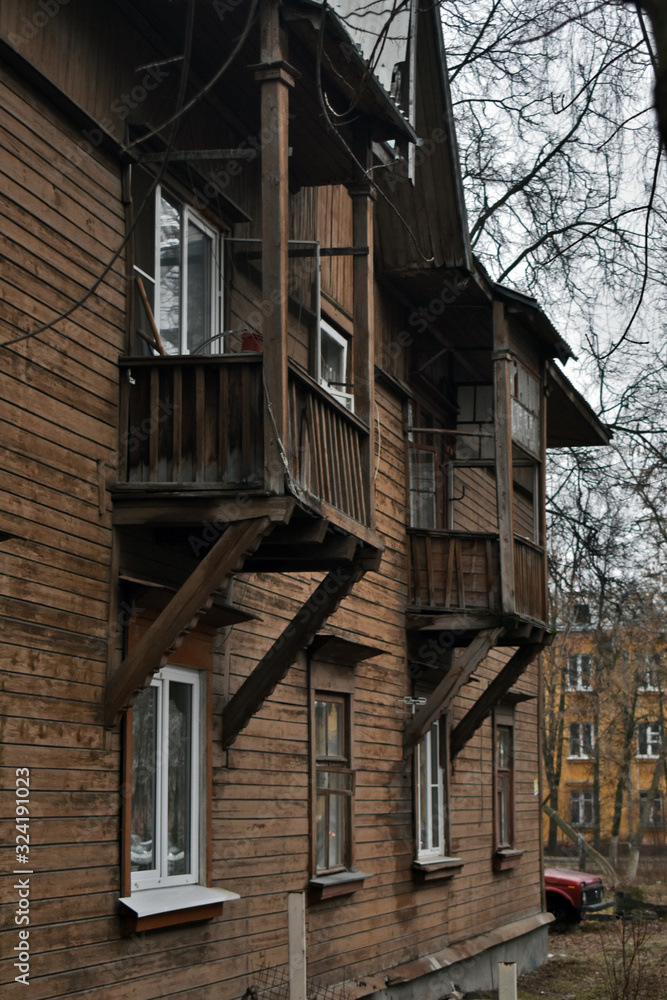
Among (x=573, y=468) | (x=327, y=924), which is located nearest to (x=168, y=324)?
(x=327, y=924)

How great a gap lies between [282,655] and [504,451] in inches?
203

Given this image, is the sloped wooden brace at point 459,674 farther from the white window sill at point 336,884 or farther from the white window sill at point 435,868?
the white window sill at point 336,884

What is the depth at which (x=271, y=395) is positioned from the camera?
7895 mm

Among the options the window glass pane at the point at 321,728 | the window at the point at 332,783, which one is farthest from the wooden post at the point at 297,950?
the window glass pane at the point at 321,728

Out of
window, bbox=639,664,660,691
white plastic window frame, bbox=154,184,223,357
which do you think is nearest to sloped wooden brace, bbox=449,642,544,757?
white plastic window frame, bbox=154,184,223,357

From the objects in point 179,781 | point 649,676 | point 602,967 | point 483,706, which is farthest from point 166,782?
point 649,676

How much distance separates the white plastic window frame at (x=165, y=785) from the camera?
8.48 metres

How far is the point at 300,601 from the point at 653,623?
2876 centimetres

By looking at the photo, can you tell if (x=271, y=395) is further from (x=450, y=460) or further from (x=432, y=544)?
(x=450, y=460)

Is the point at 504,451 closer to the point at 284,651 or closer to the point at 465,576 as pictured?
the point at 465,576

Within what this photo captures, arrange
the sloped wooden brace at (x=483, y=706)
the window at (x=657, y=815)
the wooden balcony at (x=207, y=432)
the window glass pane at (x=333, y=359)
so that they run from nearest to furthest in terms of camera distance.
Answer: the wooden balcony at (x=207, y=432) → the window glass pane at (x=333, y=359) → the sloped wooden brace at (x=483, y=706) → the window at (x=657, y=815)

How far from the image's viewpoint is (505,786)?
18.4m

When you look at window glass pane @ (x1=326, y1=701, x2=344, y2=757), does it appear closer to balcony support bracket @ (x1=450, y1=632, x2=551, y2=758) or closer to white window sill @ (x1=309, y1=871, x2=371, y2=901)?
white window sill @ (x1=309, y1=871, x2=371, y2=901)

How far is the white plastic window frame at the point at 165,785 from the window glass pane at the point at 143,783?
1.4 inches
